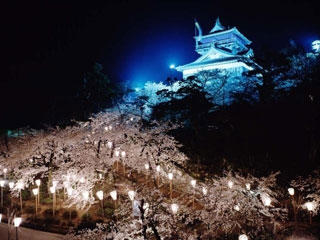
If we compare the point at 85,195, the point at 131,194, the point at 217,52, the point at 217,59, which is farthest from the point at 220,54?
the point at 131,194

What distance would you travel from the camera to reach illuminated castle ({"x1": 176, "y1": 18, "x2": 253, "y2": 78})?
29781 mm

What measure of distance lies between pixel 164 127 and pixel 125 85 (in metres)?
23.4

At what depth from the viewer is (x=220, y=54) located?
1266 inches

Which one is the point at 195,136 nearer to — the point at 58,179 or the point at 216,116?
the point at 216,116

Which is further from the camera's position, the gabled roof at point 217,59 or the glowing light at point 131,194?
the gabled roof at point 217,59

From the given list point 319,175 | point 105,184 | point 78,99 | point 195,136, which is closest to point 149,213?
point 105,184

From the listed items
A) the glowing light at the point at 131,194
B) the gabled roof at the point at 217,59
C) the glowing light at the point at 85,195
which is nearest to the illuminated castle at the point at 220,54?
the gabled roof at the point at 217,59

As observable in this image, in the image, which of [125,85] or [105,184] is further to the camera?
[125,85]

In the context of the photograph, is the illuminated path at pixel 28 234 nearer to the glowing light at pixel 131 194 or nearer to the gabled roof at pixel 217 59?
the glowing light at pixel 131 194

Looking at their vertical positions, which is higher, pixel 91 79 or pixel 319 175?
pixel 91 79

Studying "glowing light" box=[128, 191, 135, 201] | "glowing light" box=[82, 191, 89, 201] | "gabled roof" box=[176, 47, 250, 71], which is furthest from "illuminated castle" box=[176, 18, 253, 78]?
"glowing light" box=[128, 191, 135, 201]

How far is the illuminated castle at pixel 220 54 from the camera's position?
29781 mm

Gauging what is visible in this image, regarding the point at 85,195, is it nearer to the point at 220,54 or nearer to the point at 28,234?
the point at 28,234

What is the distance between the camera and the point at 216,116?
2058 centimetres
